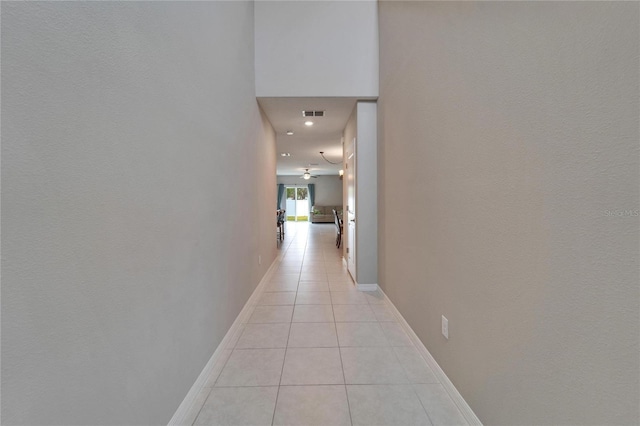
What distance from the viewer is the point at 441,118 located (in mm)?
1693

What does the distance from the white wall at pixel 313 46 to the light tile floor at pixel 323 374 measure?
8.32 ft

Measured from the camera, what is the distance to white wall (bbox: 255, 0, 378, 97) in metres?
3.17

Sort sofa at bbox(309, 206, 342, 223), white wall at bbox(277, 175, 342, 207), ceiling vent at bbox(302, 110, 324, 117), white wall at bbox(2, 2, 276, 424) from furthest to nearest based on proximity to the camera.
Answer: white wall at bbox(277, 175, 342, 207), sofa at bbox(309, 206, 342, 223), ceiling vent at bbox(302, 110, 324, 117), white wall at bbox(2, 2, 276, 424)

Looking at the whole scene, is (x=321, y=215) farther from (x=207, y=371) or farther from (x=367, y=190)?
(x=207, y=371)

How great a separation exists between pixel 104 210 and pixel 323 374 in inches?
63.5

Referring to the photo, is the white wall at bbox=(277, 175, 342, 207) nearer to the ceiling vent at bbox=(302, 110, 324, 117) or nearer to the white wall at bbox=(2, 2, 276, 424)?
the ceiling vent at bbox=(302, 110, 324, 117)

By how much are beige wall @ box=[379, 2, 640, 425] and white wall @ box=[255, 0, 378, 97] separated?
1446 millimetres

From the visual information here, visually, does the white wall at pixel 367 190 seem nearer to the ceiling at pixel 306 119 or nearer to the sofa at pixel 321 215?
the ceiling at pixel 306 119

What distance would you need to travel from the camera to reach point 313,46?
3.18m

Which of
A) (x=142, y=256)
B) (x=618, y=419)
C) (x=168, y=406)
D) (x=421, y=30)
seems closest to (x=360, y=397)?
(x=168, y=406)

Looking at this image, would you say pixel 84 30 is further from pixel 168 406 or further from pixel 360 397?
Result: pixel 360 397

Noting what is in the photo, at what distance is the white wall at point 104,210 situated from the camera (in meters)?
0.68

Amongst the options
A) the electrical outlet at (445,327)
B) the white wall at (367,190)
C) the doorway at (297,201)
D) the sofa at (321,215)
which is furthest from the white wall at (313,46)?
the doorway at (297,201)

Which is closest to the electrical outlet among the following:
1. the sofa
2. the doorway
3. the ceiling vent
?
the ceiling vent
